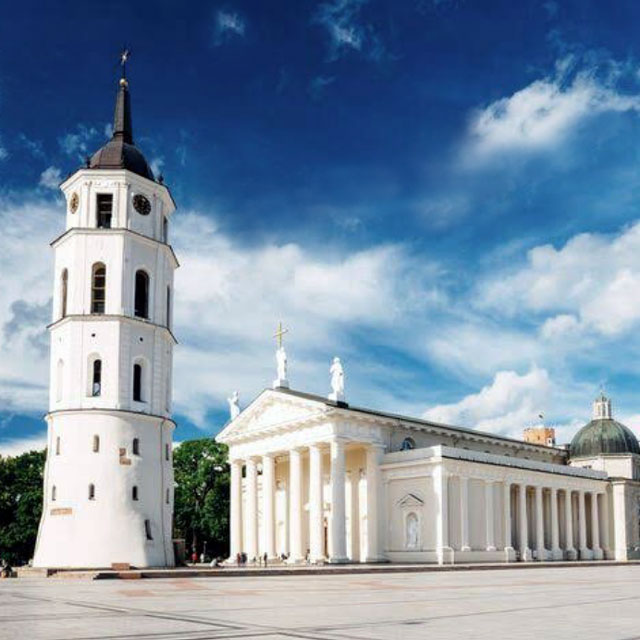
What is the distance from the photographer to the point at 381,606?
2044 centimetres

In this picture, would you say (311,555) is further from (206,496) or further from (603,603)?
(603,603)

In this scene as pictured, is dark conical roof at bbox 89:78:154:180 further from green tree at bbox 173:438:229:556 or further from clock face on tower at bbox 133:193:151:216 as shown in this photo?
green tree at bbox 173:438:229:556

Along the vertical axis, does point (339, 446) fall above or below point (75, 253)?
below

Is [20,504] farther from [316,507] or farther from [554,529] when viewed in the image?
[554,529]

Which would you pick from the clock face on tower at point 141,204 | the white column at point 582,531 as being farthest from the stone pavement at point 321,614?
the white column at point 582,531

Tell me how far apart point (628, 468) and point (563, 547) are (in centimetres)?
1886

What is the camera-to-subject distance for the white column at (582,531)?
2945 inches

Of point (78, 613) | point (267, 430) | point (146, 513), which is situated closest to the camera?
point (78, 613)

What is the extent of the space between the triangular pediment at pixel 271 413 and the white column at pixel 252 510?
2777 millimetres

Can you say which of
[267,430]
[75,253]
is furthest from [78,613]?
[267,430]

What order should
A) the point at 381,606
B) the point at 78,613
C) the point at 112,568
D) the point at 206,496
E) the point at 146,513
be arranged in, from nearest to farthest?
1. the point at 78,613
2. the point at 381,606
3. the point at 112,568
4. the point at 146,513
5. the point at 206,496

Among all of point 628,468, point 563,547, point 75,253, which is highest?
point 75,253

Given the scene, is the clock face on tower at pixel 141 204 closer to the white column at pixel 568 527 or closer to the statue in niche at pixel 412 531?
the statue in niche at pixel 412 531

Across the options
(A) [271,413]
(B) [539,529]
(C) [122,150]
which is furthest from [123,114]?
(B) [539,529]
